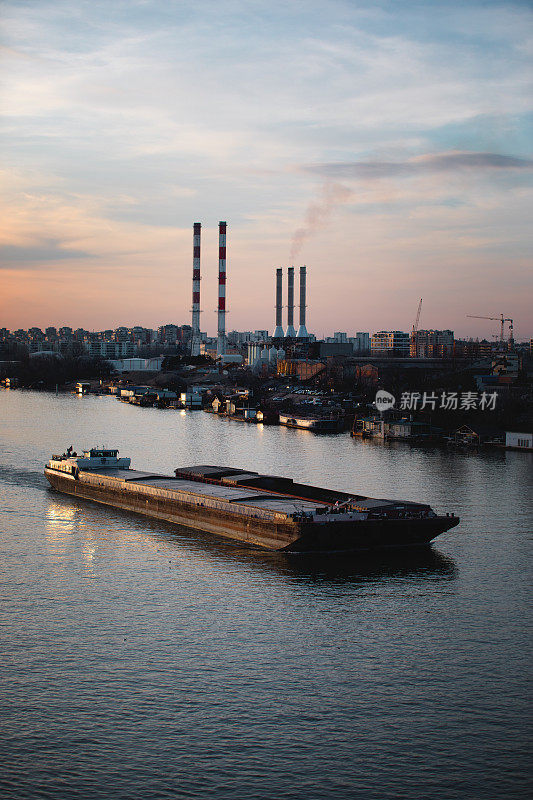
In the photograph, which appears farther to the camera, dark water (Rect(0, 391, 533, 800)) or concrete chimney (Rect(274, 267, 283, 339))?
concrete chimney (Rect(274, 267, 283, 339))

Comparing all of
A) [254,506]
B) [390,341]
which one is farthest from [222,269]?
[254,506]

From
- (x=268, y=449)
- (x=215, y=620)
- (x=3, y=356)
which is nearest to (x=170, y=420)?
(x=268, y=449)

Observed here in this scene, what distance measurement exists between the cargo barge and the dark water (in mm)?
518

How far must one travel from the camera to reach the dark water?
9.81 metres

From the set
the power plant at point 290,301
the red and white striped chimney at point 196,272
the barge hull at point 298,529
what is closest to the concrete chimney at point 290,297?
the power plant at point 290,301

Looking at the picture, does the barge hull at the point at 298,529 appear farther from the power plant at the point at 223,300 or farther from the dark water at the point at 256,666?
the power plant at the point at 223,300

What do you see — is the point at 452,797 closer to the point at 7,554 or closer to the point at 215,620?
the point at 215,620

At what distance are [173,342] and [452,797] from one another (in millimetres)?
190138

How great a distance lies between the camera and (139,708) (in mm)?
11211

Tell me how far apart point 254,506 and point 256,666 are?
8.25 m

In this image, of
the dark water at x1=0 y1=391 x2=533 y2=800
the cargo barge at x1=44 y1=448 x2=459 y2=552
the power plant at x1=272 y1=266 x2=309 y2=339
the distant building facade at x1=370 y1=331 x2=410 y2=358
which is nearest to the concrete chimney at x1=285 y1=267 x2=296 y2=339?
the power plant at x1=272 y1=266 x2=309 y2=339

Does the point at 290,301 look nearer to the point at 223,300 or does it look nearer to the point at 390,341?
the point at 223,300

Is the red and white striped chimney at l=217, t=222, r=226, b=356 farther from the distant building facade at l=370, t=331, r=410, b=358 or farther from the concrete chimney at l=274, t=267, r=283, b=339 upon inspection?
the distant building facade at l=370, t=331, r=410, b=358

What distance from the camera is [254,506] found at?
67.9 feet
